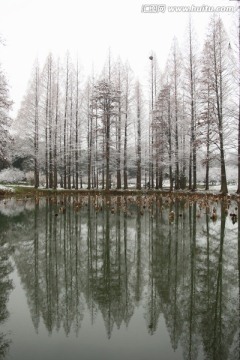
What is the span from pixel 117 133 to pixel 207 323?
1119 inches

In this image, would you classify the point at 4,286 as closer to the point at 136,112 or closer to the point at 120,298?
the point at 120,298

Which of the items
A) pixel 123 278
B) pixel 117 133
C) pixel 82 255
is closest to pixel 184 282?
pixel 123 278

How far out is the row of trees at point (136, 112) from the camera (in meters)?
21.7

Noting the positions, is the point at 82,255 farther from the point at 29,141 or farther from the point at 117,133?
the point at 29,141

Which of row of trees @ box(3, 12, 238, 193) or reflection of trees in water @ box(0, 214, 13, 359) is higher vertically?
row of trees @ box(3, 12, 238, 193)

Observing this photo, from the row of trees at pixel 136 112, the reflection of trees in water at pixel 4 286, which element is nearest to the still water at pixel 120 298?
the reflection of trees in water at pixel 4 286

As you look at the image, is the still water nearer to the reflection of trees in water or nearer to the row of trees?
the reflection of trees in water

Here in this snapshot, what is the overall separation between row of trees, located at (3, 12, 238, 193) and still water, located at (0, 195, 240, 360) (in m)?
17.5

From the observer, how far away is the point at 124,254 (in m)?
4.70

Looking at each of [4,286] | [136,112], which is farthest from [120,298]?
[136,112]

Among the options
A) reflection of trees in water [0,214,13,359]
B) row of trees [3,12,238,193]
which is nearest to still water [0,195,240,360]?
reflection of trees in water [0,214,13,359]

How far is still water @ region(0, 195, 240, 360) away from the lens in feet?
6.81

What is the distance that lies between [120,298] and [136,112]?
30.2m

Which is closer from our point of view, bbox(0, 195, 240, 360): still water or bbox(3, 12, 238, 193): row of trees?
bbox(0, 195, 240, 360): still water
